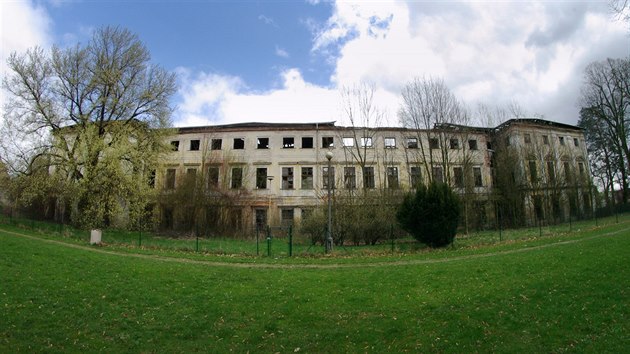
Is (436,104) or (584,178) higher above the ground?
(436,104)

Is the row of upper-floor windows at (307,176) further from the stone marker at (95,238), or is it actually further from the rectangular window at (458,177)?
the stone marker at (95,238)

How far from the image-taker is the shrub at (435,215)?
22.3 m

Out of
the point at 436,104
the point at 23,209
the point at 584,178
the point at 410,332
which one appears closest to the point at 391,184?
Answer: the point at 436,104

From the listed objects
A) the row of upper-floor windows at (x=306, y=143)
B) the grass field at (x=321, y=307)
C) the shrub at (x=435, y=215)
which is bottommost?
the grass field at (x=321, y=307)

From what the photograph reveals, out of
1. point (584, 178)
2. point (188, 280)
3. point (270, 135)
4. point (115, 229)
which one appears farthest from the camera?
point (270, 135)

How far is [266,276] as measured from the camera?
46.5ft

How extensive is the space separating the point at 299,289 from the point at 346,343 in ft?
13.6

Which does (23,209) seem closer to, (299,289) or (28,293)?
(28,293)

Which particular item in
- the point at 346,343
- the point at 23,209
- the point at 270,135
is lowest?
the point at 346,343

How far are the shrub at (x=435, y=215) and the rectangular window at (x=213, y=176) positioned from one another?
72.4 feet

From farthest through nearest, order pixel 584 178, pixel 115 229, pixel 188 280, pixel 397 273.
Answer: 1. pixel 584 178
2. pixel 115 229
3. pixel 397 273
4. pixel 188 280

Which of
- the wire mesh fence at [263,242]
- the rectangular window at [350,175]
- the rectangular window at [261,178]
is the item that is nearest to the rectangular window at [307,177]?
the rectangular window at [350,175]

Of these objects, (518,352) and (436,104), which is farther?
(436,104)

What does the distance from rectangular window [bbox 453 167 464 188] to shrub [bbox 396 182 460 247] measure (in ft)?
56.6
